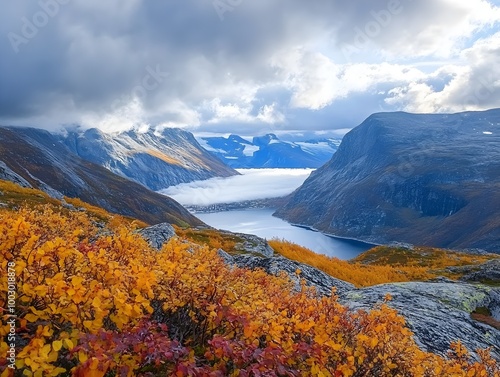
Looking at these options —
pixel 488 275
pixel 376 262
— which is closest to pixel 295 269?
pixel 488 275

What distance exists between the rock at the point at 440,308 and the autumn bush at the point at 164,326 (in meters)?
7.09

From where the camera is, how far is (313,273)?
24.8 meters

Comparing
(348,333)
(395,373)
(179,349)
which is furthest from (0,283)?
(395,373)

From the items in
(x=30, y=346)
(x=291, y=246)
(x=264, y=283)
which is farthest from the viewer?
(x=291, y=246)

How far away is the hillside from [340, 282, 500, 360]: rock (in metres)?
6.91

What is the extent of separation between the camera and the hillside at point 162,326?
5.09 m

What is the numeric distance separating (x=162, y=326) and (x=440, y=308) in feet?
56.8

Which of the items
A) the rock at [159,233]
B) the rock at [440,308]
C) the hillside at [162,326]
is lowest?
the rock at [440,308]

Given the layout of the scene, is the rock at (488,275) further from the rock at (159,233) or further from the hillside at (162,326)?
the hillside at (162,326)

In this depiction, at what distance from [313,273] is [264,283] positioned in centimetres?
1419

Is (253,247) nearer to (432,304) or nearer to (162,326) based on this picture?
(432,304)

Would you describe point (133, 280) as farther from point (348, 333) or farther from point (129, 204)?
point (129, 204)

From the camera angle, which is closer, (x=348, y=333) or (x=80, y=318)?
(x=80, y=318)

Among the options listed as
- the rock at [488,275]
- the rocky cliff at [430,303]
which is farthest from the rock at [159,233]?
the rock at [488,275]
